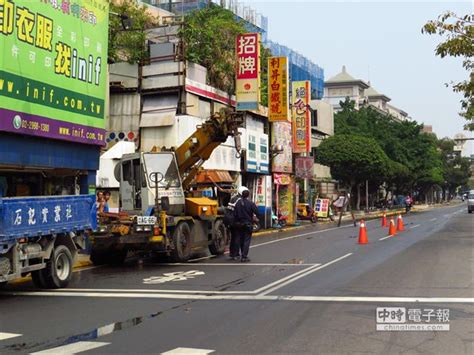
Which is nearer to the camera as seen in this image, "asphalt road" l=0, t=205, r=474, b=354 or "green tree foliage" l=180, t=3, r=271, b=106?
"asphalt road" l=0, t=205, r=474, b=354

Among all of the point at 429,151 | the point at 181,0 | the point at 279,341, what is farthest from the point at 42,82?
the point at 429,151

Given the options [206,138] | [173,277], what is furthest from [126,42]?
[173,277]

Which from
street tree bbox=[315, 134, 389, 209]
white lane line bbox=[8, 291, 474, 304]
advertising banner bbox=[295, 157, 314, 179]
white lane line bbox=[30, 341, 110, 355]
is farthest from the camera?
street tree bbox=[315, 134, 389, 209]

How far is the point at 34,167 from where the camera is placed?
13.5 m

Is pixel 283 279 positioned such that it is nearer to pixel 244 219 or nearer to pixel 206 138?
pixel 244 219

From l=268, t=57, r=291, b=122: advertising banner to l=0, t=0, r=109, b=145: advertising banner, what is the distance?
1325 centimetres

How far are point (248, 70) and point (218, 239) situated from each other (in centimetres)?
1167

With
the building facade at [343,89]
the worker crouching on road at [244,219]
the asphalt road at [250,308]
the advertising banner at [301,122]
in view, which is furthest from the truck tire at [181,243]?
Answer: the building facade at [343,89]

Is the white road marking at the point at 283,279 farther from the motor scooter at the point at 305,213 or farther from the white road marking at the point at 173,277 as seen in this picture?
the motor scooter at the point at 305,213

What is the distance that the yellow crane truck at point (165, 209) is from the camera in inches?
504

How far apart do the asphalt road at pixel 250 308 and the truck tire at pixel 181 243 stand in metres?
0.40

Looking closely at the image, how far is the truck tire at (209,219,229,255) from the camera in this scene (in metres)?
15.4

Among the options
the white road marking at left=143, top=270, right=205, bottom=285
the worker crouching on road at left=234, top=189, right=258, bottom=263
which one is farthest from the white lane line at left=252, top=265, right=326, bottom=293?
the worker crouching on road at left=234, top=189, right=258, bottom=263

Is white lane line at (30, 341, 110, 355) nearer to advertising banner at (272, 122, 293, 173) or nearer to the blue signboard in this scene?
the blue signboard
